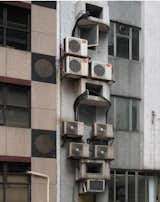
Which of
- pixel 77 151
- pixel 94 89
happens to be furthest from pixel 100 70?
pixel 77 151

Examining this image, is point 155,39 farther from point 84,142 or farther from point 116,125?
point 84,142

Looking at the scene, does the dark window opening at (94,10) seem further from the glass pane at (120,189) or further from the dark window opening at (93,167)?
the glass pane at (120,189)

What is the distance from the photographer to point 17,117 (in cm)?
1588

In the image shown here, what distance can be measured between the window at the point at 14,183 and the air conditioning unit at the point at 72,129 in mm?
1607

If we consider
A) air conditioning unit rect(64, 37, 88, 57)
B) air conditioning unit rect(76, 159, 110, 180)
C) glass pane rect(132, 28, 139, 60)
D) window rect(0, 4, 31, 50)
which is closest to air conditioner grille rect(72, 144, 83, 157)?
air conditioning unit rect(76, 159, 110, 180)

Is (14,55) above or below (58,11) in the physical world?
below

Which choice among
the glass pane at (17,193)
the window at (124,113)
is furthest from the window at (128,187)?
the glass pane at (17,193)

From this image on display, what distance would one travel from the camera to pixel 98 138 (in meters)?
16.6

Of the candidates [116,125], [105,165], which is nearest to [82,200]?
[105,165]

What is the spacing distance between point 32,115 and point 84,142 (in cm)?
201

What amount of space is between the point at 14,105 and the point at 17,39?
2.16m

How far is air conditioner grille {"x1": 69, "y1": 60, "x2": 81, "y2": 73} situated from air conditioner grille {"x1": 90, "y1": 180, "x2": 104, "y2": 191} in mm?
3566

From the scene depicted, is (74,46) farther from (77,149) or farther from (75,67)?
(77,149)

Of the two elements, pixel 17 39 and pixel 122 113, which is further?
pixel 122 113
